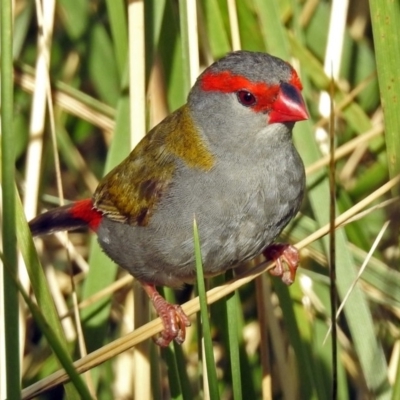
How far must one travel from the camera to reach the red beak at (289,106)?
2.57 m

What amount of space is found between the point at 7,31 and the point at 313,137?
139 centimetres

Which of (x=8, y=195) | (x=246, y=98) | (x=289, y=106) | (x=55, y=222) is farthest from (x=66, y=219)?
(x=8, y=195)

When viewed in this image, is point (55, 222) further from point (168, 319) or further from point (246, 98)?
point (246, 98)

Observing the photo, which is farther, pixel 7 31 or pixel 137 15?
pixel 137 15

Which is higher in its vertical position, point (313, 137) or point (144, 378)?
point (313, 137)

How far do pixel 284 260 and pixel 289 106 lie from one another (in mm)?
713

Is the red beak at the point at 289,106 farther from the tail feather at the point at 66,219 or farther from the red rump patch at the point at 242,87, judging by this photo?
the tail feather at the point at 66,219

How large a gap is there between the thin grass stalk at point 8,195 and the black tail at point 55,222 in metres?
1.19

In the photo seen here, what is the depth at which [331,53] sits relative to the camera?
10.9 feet

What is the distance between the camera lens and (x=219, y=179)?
2.80m

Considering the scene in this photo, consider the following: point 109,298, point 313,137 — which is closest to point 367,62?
point 313,137

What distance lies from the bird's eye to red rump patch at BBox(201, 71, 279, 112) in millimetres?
13

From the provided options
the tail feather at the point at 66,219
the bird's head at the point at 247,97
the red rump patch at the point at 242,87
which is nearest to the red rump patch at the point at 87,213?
the tail feather at the point at 66,219

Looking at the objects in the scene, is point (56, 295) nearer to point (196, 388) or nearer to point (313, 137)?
point (196, 388)
